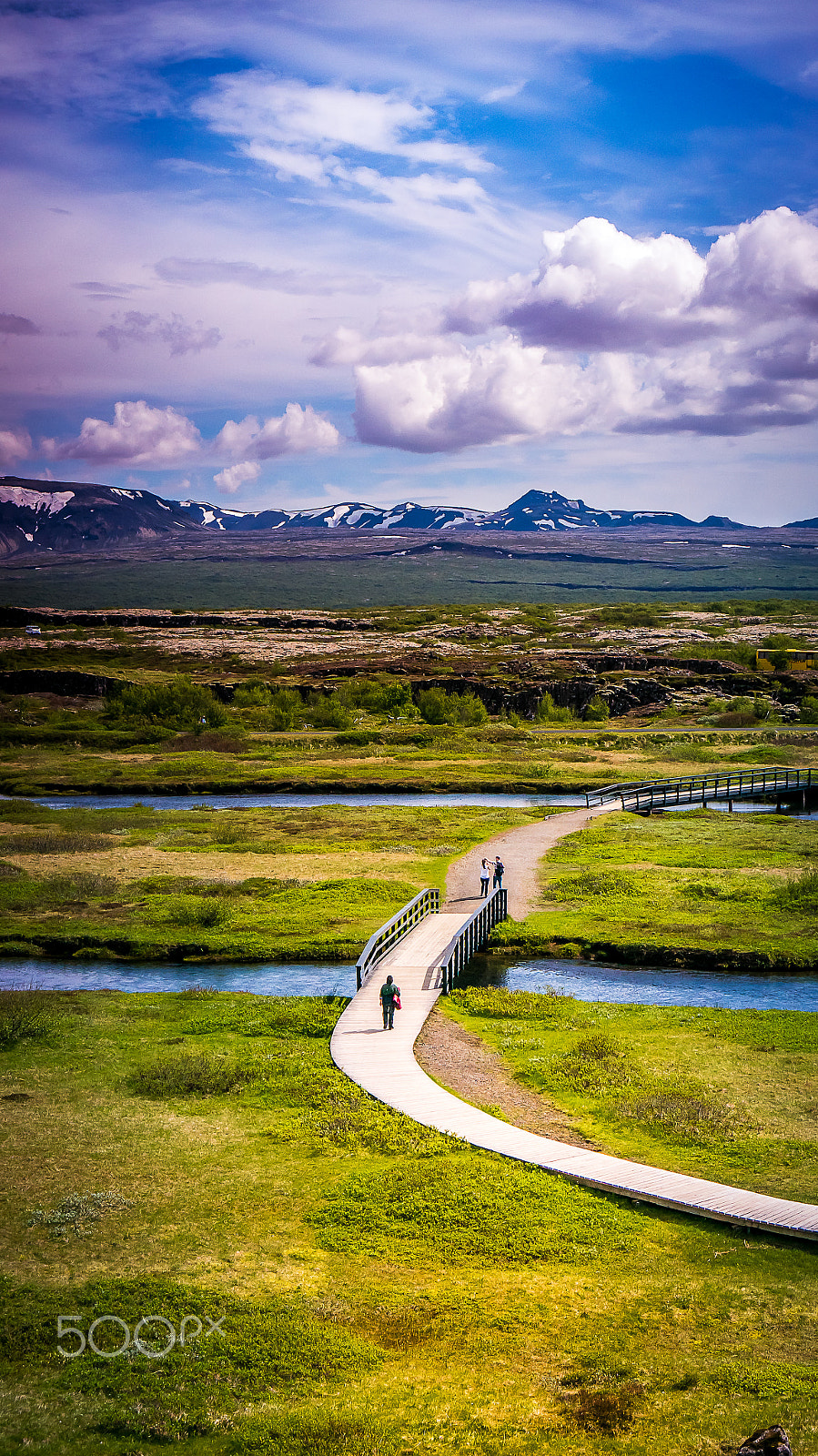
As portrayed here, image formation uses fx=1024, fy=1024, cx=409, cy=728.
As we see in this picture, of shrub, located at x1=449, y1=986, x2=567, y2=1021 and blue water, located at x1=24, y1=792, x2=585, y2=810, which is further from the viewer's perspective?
blue water, located at x1=24, y1=792, x2=585, y2=810

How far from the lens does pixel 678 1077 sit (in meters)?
26.2

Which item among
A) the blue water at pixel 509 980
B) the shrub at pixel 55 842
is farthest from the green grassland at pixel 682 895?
the shrub at pixel 55 842

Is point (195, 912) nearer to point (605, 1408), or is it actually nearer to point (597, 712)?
point (605, 1408)

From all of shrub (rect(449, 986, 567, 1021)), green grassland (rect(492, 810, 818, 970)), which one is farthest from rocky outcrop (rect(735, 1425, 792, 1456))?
green grassland (rect(492, 810, 818, 970))

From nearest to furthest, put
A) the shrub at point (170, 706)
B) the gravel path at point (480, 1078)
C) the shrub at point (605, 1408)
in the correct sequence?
the shrub at point (605, 1408) < the gravel path at point (480, 1078) < the shrub at point (170, 706)

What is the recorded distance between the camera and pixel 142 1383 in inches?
Answer: 570

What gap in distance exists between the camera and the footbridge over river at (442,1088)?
19156 millimetres

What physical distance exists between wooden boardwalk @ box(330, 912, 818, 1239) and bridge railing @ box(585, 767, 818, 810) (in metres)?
35.3

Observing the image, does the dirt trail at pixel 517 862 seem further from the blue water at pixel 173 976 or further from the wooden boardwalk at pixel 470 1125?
the wooden boardwalk at pixel 470 1125

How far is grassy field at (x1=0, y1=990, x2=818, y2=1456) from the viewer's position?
45.1 ft

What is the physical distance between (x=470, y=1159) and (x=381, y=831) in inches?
1540

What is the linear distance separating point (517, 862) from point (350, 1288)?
34589 mm

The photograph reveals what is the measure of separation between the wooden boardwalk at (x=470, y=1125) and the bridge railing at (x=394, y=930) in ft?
1.98

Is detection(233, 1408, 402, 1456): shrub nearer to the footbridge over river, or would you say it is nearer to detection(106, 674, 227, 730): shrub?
the footbridge over river
